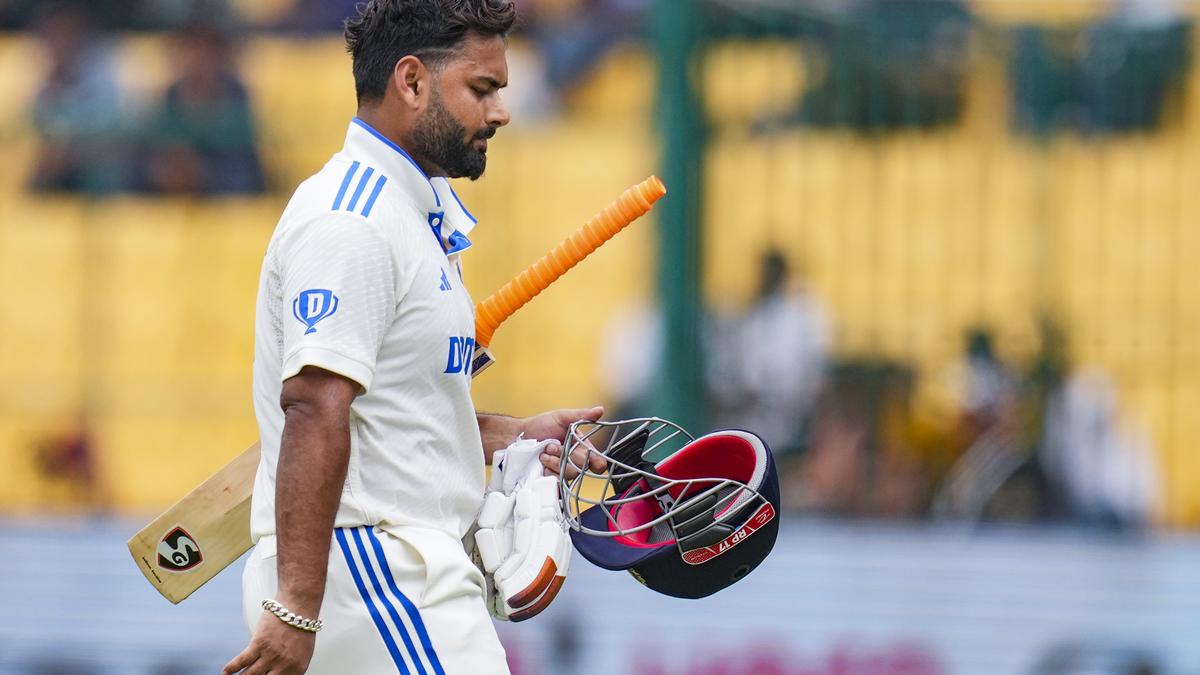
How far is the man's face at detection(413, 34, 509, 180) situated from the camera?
97.8 inches

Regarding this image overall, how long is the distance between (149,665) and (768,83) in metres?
2.72

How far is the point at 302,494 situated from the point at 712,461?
759mm

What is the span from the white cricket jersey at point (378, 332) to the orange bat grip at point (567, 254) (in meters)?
0.24

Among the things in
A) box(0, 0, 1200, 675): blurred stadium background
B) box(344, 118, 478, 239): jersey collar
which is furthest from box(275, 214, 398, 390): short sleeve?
box(0, 0, 1200, 675): blurred stadium background

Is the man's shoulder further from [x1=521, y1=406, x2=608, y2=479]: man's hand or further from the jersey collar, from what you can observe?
[x1=521, y1=406, x2=608, y2=479]: man's hand

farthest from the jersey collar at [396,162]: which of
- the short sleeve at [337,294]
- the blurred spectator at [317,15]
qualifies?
the blurred spectator at [317,15]

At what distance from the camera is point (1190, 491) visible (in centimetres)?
551

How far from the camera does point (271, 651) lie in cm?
226

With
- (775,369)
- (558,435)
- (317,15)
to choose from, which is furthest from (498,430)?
(317,15)

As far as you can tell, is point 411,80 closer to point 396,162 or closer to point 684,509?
point 396,162

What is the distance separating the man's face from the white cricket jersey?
0.04 meters

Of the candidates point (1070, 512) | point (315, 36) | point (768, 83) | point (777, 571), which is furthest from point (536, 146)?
point (315, 36)

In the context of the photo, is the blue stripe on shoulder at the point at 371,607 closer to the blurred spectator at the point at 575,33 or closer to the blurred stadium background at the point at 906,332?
the blurred stadium background at the point at 906,332

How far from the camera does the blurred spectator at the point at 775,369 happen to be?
5.34m
